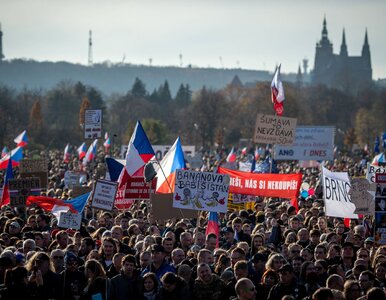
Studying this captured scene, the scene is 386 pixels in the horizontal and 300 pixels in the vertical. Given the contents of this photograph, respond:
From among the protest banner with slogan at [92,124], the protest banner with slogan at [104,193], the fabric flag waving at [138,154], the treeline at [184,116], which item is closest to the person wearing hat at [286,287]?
the protest banner with slogan at [104,193]

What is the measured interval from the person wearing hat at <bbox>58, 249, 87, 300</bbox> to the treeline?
221ft

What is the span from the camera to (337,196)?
2045 centimetres

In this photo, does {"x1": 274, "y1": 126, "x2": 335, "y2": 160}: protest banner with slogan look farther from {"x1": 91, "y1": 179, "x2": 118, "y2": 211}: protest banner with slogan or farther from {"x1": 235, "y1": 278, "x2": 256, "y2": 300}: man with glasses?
{"x1": 235, "y1": 278, "x2": 256, "y2": 300}: man with glasses

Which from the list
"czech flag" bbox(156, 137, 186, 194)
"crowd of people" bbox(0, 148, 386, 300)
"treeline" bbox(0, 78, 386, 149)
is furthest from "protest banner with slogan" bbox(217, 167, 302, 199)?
"treeline" bbox(0, 78, 386, 149)

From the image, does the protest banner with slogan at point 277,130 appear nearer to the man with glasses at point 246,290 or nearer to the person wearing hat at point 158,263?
the person wearing hat at point 158,263

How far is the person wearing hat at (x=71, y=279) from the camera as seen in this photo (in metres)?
12.3

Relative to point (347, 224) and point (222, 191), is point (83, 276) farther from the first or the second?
point (347, 224)

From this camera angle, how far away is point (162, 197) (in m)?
18.8

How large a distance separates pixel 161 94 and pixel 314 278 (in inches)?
5913

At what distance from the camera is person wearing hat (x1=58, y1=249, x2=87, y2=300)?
12.3m

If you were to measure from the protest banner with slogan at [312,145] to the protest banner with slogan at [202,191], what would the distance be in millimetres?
16472

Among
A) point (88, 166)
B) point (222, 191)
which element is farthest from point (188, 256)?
point (88, 166)

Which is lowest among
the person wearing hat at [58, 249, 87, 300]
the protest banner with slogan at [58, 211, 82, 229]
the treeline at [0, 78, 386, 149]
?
the person wearing hat at [58, 249, 87, 300]

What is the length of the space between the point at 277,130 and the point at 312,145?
33.7ft
